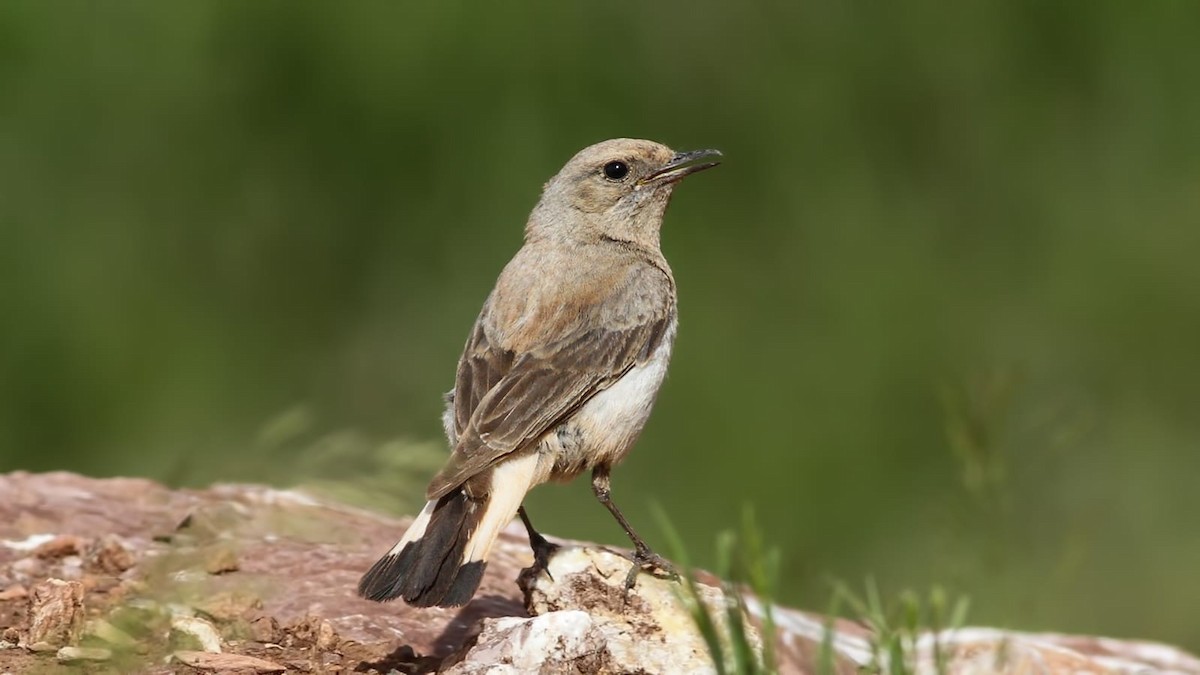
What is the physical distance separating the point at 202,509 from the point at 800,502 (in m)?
Result: 3.15

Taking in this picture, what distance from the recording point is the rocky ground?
13.8 ft

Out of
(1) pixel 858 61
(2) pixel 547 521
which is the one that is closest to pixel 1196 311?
(1) pixel 858 61

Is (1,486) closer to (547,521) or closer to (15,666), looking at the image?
(15,666)

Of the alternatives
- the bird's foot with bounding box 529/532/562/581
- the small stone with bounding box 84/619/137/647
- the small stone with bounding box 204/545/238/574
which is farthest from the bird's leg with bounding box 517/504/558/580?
the small stone with bounding box 84/619/137/647

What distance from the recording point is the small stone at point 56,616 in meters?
4.44

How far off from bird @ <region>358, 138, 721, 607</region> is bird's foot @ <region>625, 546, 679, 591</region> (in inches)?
0.6

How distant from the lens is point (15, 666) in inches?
167

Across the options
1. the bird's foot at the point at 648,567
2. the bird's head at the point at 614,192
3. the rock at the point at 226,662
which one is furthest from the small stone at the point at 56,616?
the bird's head at the point at 614,192

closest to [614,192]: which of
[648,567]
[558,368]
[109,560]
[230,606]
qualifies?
[558,368]

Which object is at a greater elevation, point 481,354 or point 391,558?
point 481,354

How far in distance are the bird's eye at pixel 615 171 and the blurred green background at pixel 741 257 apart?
1634 mm

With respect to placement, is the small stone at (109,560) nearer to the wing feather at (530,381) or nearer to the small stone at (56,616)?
the small stone at (56,616)

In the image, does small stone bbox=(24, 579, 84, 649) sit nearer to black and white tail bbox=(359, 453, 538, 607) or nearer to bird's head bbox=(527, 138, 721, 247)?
black and white tail bbox=(359, 453, 538, 607)

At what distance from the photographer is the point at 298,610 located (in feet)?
16.1
